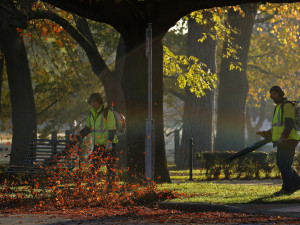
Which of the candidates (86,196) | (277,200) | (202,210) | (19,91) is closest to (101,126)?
(86,196)

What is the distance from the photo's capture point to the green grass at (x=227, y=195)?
39.2ft

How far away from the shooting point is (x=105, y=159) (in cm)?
1288

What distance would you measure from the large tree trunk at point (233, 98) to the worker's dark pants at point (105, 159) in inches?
564

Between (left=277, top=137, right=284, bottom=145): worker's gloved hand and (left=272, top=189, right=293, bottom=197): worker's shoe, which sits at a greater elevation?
(left=277, top=137, right=284, bottom=145): worker's gloved hand

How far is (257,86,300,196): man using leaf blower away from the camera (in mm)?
12688

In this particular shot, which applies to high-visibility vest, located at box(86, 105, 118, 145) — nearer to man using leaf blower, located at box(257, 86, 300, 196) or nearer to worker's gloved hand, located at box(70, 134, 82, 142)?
worker's gloved hand, located at box(70, 134, 82, 142)

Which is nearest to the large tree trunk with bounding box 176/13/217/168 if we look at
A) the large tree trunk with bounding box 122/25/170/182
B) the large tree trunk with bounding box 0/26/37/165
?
the large tree trunk with bounding box 0/26/37/165

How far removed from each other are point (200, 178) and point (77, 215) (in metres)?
9.82

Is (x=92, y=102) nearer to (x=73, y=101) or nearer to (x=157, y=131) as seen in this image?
(x=157, y=131)

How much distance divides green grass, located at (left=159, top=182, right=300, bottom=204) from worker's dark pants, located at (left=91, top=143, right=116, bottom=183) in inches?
38.5

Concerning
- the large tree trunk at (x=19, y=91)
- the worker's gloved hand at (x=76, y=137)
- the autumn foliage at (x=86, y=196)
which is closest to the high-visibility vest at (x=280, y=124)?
the autumn foliage at (x=86, y=196)

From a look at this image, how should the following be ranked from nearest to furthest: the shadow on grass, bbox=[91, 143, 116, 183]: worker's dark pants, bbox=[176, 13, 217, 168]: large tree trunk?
the shadow on grass < bbox=[91, 143, 116, 183]: worker's dark pants < bbox=[176, 13, 217, 168]: large tree trunk

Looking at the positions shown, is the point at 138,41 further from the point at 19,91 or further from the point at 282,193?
the point at 19,91

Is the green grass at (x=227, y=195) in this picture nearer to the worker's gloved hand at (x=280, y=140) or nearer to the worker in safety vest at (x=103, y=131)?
the worker's gloved hand at (x=280, y=140)
